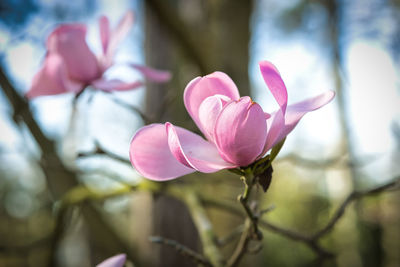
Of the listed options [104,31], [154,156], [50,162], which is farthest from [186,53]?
[154,156]

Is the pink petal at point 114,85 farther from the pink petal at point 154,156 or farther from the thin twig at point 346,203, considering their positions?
the thin twig at point 346,203

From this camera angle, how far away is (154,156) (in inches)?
10.4

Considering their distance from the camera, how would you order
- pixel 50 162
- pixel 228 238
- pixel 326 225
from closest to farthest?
1. pixel 326 225
2. pixel 228 238
3. pixel 50 162

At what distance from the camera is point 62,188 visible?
1.02m

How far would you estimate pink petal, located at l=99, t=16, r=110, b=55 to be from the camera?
18.6 inches

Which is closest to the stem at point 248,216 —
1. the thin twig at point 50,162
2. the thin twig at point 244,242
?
the thin twig at point 244,242

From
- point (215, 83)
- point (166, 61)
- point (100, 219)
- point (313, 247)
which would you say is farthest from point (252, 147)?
point (166, 61)

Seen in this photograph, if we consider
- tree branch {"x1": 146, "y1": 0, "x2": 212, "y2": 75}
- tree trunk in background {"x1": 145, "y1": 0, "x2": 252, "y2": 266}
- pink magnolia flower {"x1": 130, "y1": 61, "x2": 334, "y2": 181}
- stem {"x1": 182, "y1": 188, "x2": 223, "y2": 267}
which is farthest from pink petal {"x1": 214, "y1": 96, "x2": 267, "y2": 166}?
tree branch {"x1": 146, "y1": 0, "x2": 212, "y2": 75}

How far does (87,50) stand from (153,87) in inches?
34.5

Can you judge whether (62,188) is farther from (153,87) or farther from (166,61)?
(166,61)

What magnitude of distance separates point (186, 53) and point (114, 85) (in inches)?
32.8

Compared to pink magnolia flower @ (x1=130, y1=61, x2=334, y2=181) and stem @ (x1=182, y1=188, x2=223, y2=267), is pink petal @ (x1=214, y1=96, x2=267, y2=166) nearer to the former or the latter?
pink magnolia flower @ (x1=130, y1=61, x2=334, y2=181)

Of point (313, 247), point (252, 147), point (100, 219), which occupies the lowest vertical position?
point (100, 219)

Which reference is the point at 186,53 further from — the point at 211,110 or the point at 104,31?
the point at 211,110
